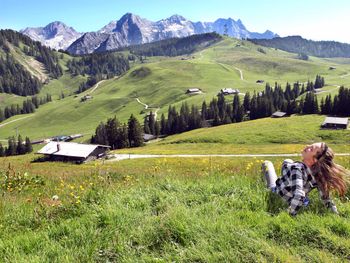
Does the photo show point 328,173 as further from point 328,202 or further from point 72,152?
point 72,152

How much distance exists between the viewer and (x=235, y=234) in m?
5.44

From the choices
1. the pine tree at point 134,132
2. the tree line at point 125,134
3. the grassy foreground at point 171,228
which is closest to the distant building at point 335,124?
the pine tree at point 134,132

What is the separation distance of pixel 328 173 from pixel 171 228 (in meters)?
3.61

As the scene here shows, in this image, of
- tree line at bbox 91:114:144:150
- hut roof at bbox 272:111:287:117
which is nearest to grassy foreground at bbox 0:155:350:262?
tree line at bbox 91:114:144:150

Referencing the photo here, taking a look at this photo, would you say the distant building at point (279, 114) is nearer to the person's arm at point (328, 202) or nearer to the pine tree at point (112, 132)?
the pine tree at point (112, 132)

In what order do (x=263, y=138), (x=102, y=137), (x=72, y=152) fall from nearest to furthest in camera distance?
(x=72, y=152), (x=263, y=138), (x=102, y=137)

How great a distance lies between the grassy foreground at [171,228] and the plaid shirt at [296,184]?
9.2 inches

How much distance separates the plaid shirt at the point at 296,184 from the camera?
6.59m

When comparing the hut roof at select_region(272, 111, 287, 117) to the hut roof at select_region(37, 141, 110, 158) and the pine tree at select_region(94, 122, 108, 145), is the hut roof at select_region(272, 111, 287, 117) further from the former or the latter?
the hut roof at select_region(37, 141, 110, 158)

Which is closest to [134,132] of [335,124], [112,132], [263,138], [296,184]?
[112,132]

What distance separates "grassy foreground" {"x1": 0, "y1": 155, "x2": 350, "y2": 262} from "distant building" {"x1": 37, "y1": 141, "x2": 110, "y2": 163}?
247 ft

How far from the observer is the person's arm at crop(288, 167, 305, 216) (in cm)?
637

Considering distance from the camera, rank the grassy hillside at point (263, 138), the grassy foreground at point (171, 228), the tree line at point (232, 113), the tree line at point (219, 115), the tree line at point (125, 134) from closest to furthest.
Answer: the grassy foreground at point (171, 228) < the grassy hillside at point (263, 138) < the tree line at point (125, 134) < the tree line at point (219, 115) < the tree line at point (232, 113)

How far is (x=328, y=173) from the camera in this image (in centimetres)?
707
